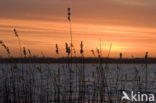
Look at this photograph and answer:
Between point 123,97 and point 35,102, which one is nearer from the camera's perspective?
point 123,97

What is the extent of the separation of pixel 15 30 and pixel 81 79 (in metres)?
2.21

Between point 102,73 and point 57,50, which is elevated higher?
point 57,50

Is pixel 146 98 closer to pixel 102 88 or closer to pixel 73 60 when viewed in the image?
pixel 102 88

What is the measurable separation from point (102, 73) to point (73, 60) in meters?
0.94

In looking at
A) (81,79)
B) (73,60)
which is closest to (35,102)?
(81,79)

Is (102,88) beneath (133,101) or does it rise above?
above

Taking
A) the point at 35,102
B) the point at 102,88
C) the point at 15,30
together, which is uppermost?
the point at 15,30

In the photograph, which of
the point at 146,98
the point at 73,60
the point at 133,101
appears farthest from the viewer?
the point at 133,101

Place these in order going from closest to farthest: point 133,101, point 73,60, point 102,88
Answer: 1. point 73,60
2. point 102,88
3. point 133,101

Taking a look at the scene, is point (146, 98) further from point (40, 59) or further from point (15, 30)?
point (15, 30)

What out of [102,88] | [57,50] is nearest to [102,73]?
[102,88]

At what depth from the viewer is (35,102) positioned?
998 cm

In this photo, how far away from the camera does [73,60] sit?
7543 millimetres

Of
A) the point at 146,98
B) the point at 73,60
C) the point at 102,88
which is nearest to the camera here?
the point at 73,60
